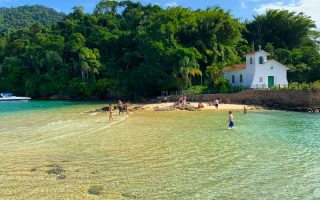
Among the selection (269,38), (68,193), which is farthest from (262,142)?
(269,38)

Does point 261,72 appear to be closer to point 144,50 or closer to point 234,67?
point 234,67

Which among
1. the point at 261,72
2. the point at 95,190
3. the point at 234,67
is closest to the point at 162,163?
the point at 95,190

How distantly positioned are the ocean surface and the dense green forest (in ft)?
108

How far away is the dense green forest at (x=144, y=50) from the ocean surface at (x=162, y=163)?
32.8 meters

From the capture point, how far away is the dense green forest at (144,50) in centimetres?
5925

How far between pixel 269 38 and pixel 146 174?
222ft

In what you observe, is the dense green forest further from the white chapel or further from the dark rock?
the dark rock

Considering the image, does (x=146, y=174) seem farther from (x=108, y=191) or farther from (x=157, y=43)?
(x=157, y=43)

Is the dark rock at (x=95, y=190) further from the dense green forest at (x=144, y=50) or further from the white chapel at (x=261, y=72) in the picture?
the dense green forest at (x=144, y=50)

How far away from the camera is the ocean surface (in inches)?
461

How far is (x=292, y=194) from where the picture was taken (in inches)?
445

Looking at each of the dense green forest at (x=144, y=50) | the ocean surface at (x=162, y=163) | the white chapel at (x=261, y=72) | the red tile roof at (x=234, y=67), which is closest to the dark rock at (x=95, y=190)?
the ocean surface at (x=162, y=163)

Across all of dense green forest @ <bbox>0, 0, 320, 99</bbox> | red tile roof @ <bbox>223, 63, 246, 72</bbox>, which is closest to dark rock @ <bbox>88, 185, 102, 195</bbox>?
dense green forest @ <bbox>0, 0, 320, 99</bbox>

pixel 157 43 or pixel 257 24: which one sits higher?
pixel 257 24
